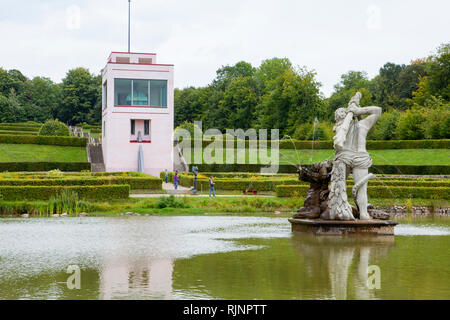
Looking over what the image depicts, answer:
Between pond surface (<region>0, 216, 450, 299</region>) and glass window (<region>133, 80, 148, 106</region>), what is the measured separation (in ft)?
98.7

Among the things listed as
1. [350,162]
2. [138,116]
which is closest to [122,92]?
[138,116]

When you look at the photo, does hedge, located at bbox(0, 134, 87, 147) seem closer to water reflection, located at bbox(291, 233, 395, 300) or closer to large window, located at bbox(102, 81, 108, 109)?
large window, located at bbox(102, 81, 108, 109)

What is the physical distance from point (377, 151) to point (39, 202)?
126 feet

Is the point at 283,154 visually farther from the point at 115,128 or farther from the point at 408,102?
the point at 408,102

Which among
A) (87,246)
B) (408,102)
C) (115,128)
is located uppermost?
(408,102)

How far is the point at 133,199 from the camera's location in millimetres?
26562

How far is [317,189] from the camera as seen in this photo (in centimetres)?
1691

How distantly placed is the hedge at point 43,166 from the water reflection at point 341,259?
33.3m

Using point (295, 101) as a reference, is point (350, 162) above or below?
below

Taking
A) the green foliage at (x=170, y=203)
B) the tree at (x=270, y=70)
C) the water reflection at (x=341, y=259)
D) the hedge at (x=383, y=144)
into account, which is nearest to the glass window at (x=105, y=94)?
the hedge at (x=383, y=144)

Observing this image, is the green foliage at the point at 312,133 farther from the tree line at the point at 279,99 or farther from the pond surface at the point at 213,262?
the pond surface at the point at 213,262

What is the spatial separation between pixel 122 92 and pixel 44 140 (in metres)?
10.7

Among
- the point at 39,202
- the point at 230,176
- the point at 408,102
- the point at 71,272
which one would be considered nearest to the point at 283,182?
the point at 230,176

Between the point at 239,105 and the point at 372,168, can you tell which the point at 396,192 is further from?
the point at 239,105
